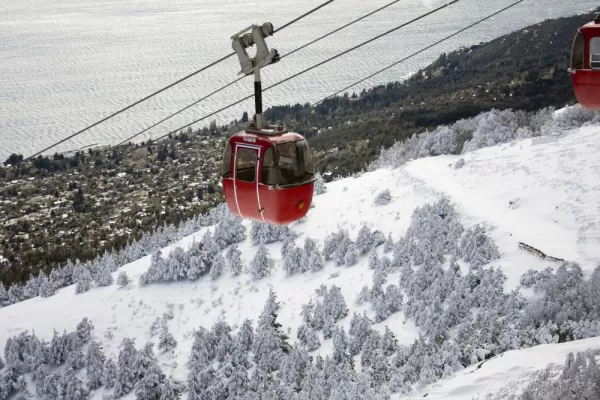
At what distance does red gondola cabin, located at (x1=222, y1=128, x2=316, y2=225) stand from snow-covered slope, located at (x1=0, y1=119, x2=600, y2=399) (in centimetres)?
1625

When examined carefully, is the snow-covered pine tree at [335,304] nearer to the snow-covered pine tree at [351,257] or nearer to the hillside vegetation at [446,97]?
the snow-covered pine tree at [351,257]

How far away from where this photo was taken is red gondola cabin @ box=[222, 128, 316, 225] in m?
12.0

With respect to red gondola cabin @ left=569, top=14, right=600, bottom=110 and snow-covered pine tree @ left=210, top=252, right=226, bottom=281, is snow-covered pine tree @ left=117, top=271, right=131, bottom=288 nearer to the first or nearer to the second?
snow-covered pine tree @ left=210, top=252, right=226, bottom=281

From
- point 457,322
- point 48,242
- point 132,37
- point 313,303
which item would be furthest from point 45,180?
point 457,322

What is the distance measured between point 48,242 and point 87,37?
10192 cm

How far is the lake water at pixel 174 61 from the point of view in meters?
120

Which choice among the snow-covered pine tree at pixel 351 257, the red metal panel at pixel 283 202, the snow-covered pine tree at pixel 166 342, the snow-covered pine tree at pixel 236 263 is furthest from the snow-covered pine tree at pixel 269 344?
the red metal panel at pixel 283 202

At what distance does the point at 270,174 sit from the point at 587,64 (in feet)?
22.9

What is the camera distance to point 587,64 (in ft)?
47.8

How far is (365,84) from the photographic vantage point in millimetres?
155125

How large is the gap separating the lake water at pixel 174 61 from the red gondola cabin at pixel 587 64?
9899 cm

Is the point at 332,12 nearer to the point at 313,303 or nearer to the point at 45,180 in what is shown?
the point at 45,180

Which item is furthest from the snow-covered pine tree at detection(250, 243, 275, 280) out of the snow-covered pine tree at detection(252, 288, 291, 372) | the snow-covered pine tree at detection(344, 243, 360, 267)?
the snow-covered pine tree at detection(252, 288, 291, 372)

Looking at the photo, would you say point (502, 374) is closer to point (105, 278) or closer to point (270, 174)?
point (270, 174)
